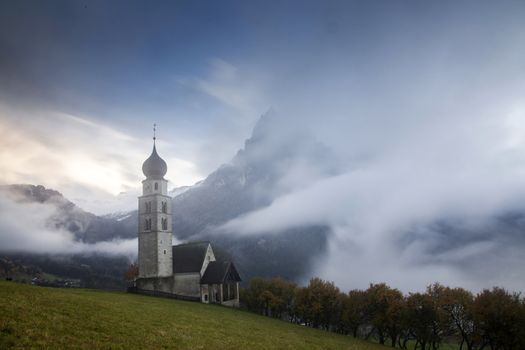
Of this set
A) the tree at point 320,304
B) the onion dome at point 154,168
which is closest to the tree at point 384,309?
the tree at point 320,304

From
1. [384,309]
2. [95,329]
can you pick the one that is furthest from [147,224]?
[95,329]

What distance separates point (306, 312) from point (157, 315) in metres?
51.4

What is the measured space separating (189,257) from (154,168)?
18.4m

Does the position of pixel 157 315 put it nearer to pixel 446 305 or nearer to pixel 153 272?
pixel 153 272

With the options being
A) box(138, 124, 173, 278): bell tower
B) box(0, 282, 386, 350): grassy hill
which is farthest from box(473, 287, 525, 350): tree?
box(138, 124, 173, 278): bell tower

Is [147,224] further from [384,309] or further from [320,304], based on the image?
[384,309]

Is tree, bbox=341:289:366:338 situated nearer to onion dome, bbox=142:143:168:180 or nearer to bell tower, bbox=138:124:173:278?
bell tower, bbox=138:124:173:278

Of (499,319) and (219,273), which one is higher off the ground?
(219,273)

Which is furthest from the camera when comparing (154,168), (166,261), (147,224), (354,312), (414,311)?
(154,168)

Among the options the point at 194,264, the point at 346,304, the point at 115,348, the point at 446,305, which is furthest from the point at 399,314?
the point at 115,348

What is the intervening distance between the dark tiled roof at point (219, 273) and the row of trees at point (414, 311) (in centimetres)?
1121

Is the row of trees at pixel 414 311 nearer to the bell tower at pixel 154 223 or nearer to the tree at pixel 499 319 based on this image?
the tree at pixel 499 319

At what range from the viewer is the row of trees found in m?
59.7

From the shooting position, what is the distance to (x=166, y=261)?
79750mm
